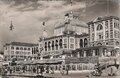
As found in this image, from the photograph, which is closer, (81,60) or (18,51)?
(81,60)

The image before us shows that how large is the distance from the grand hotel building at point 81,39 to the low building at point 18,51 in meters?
0.10

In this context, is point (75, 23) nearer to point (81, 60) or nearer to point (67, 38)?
point (67, 38)

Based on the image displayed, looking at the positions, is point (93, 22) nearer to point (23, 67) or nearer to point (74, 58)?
point (74, 58)

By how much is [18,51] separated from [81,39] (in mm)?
554

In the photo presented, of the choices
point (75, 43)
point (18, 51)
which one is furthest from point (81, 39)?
point (18, 51)

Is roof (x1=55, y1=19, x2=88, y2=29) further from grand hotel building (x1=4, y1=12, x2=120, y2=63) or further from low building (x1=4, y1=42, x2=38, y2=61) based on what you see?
low building (x1=4, y1=42, x2=38, y2=61)

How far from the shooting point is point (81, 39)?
2658 mm

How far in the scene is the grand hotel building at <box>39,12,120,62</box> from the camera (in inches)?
101

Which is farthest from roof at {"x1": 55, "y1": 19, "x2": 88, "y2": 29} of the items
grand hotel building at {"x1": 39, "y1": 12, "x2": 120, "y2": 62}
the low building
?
the low building

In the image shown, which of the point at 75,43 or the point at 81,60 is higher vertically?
the point at 75,43

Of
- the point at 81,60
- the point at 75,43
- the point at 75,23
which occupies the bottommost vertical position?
the point at 81,60

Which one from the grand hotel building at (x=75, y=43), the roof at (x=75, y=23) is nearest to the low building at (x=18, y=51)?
the grand hotel building at (x=75, y=43)

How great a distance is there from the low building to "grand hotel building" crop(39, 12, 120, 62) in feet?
0.32

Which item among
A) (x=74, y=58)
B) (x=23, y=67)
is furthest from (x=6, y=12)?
(x=74, y=58)
